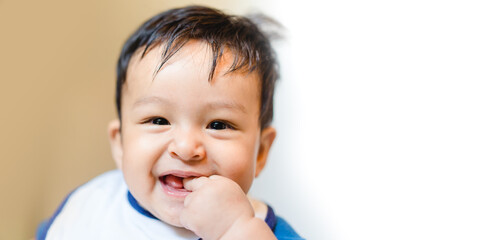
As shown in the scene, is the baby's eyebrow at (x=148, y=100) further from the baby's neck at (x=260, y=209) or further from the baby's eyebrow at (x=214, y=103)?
the baby's neck at (x=260, y=209)

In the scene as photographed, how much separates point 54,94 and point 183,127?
591mm

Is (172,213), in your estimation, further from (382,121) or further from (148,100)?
(382,121)

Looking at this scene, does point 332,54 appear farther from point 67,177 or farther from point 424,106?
point 67,177

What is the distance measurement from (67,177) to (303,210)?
575 mm

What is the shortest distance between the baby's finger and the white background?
35 cm

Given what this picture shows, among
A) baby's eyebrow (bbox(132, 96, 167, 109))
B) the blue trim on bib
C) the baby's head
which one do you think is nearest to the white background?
the blue trim on bib

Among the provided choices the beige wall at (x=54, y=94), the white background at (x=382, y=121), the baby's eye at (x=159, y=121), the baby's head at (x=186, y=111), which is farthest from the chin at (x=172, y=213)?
the beige wall at (x=54, y=94)

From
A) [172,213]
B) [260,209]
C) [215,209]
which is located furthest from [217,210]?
[260,209]

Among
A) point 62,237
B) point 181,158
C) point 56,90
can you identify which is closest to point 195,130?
point 181,158

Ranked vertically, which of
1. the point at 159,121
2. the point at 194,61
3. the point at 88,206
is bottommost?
the point at 88,206

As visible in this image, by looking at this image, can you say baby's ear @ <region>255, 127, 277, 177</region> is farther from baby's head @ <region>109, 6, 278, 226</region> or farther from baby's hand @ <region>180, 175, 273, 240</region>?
baby's hand @ <region>180, 175, 273, 240</region>

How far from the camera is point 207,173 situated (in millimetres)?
789

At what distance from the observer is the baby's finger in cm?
75

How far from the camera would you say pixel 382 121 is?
1.12 metres
